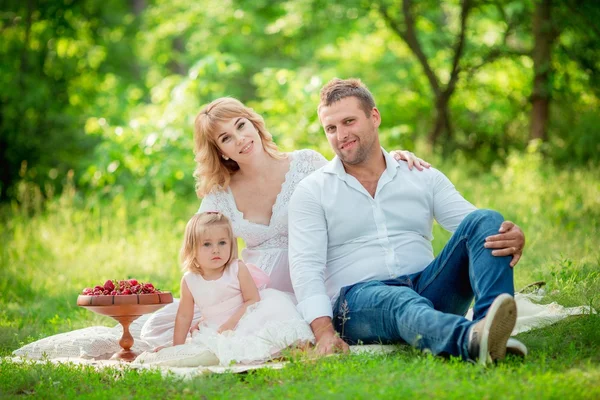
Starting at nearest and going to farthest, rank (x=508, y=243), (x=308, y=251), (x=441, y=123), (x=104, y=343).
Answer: (x=508, y=243), (x=308, y=251), (x=104, y=343), (x=441, y=123)

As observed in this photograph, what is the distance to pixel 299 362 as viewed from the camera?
3.58 m

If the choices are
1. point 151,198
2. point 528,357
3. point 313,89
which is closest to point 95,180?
→ point 151,198

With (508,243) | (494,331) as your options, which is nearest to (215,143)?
(508,243)

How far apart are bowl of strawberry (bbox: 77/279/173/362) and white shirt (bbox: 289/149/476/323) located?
2.64 feet

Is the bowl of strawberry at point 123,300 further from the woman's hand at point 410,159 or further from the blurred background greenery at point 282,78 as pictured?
the blurred background greenery at point 282,78

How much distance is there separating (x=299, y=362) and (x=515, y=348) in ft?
3.24

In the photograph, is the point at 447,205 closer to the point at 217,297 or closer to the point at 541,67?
the point at 217,297

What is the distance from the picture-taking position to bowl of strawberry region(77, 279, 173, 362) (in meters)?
4.15

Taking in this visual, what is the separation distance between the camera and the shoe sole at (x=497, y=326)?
3193 mm

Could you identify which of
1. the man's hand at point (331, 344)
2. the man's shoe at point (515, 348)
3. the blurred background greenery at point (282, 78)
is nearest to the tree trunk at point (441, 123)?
the blurred background greenery at point (282, 78)

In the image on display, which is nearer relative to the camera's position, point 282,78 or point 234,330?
point 234,330

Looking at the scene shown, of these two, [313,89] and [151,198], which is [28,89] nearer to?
[151,198]

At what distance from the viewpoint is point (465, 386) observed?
2.94m

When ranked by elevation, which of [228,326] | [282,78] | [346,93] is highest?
Result: [282,78]
